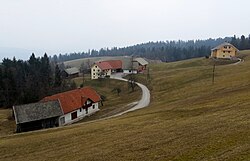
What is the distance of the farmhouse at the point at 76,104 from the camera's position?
6159 cm

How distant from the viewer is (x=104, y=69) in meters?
125

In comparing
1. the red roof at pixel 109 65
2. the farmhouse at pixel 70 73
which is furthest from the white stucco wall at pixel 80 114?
the farmhouse at pixel 70 73

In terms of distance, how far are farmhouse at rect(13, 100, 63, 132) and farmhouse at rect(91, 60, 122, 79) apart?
62.3 m

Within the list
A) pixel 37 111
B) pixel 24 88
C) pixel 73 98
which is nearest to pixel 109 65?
pixel 24 88

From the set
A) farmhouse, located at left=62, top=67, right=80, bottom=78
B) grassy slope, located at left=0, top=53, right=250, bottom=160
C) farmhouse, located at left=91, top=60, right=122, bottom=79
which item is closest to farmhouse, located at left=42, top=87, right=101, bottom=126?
grassy slope, located at left=0, top=53, right=250, bottom=160

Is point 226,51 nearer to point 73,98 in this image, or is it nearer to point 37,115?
point 73,98

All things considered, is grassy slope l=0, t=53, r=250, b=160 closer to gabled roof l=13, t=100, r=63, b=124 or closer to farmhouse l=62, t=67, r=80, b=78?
gabled roof l=13, t=100, r=63, b=124

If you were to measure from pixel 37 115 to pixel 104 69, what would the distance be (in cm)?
6912

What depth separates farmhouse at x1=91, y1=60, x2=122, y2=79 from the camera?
123 meters

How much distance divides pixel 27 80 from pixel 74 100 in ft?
155

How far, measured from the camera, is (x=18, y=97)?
88.2 metres

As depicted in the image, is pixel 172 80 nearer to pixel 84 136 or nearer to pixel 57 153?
pixel 84 136

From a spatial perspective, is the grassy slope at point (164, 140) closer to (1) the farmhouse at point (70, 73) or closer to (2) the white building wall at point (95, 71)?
(2) the white building wall at point (95, 71)

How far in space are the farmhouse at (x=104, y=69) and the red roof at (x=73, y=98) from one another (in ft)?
163
